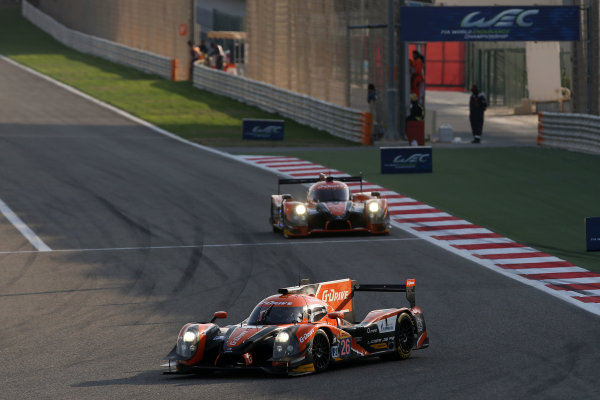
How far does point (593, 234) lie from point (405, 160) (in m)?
11.4

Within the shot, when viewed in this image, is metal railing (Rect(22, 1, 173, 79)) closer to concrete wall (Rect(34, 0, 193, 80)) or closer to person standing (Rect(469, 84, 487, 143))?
concrete wall (Rect(34, 0, 193, 80))

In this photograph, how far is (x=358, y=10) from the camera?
44.8m

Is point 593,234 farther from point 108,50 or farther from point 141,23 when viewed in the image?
point 141,23

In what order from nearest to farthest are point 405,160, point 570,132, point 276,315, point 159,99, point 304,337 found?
point 304,337 < point 276,315 < point 405,160 < point 570,132 < point 159,99

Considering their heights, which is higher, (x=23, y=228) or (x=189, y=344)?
(x=23, y=228)

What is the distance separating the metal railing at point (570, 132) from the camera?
39.2 m

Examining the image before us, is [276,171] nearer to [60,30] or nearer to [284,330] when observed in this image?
[284,330]

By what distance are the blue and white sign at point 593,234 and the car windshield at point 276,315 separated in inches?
439

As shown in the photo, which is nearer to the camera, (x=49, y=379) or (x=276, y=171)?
(x=49, y=379)

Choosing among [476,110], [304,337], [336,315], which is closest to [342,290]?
[336,315]

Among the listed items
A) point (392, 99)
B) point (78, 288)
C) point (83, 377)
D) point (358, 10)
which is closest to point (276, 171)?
point (392, 99)

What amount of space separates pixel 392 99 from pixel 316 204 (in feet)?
56.9

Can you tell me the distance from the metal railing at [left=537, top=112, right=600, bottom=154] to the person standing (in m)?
2.20

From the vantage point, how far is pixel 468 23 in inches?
1647
